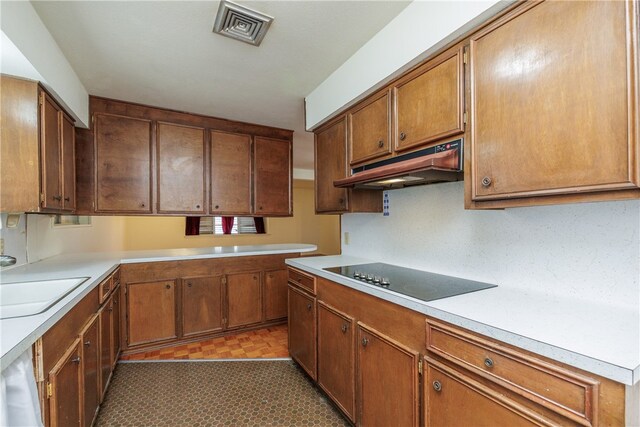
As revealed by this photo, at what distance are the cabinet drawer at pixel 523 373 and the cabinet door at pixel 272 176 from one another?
2.45 metres

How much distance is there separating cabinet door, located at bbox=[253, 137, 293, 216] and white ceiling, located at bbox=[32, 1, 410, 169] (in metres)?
0.68

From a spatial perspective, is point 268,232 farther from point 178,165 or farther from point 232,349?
point 232,349

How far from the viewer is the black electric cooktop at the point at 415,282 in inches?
52.1

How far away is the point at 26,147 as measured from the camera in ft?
5.25

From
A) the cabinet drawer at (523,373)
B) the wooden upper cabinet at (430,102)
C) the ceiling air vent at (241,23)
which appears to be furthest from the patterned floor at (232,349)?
the ceiling air vent at (241,23)

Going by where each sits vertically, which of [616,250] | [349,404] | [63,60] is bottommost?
[349,404]

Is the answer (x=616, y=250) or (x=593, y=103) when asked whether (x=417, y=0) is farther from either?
(x=616, y=250)

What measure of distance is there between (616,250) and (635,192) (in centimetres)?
36

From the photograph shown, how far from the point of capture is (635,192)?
0.85m

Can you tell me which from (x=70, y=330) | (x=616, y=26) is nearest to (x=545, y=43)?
(x=616, y=26)

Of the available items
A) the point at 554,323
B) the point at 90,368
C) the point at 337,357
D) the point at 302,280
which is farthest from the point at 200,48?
the point at 554,323

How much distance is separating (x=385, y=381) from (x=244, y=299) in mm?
2005

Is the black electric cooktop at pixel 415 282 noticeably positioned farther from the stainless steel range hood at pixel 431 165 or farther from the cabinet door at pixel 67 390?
the cabinet door at pixel 67 390

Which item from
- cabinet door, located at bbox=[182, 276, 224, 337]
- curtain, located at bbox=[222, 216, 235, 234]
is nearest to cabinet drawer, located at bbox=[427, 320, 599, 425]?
cabinet door, located at bbox=[182, 276, 224, 337]
